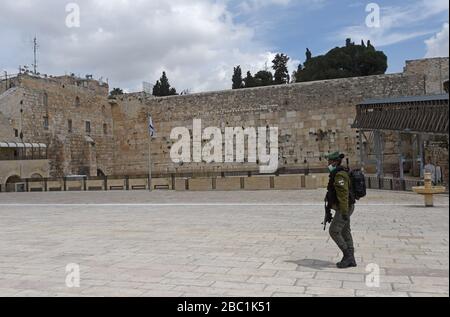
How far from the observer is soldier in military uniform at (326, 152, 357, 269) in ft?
16.1

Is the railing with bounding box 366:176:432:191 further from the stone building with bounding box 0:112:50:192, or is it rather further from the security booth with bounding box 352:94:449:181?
the stone building with bounding box 0:112:50:192

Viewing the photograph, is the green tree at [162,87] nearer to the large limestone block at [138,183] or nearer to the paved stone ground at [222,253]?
the large limestone block at [138,183]

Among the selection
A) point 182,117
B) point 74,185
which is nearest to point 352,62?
point 182,117

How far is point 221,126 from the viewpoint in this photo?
29.0 metres

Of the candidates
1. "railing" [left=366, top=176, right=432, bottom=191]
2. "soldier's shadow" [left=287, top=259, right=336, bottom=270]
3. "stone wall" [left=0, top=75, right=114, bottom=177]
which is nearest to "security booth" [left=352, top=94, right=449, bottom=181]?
"railing" [left=366, top=176, right=432, bottom=191]

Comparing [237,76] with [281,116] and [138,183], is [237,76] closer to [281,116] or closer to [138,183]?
[281,116]

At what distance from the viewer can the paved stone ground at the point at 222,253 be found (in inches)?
167

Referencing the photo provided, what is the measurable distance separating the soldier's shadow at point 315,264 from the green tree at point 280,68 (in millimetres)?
46345

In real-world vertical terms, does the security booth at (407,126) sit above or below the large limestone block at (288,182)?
above

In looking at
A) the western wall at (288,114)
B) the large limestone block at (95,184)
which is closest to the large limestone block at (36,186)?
the large limestone block at (95,184)

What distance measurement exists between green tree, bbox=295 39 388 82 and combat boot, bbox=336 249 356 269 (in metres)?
34.2
